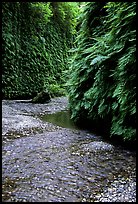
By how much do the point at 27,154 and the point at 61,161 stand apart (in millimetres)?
667

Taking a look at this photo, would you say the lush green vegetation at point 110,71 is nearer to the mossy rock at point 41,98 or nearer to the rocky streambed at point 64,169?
the rocky streambed at point 64,169

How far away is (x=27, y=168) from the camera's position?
12.3 ft

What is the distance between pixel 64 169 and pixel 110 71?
255cm

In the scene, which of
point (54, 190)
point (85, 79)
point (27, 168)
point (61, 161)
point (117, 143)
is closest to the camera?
point (54, 190)

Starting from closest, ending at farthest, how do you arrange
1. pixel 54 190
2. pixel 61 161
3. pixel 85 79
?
1. pixel 54 190
2. pixel 61 161
3. pixel 85 79

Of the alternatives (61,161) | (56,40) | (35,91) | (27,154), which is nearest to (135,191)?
(61,161)

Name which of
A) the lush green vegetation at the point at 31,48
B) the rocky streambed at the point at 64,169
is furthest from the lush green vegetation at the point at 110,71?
the lush green vegetation at the point at 31,48

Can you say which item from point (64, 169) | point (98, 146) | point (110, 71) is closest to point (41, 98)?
point (110, 71)

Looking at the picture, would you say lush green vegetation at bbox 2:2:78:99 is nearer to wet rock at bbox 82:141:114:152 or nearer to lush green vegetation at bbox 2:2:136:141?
lush green vegetation at bbox 2:2:136:141

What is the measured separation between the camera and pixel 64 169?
378 centimetres

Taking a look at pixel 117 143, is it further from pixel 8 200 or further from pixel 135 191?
pixel 8 200

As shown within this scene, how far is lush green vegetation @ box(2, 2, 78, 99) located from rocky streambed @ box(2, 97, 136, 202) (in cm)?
699

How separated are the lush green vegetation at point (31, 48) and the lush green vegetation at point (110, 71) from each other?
19.1ft

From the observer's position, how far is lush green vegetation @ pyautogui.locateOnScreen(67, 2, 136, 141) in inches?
176
